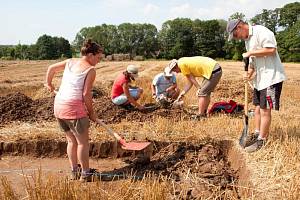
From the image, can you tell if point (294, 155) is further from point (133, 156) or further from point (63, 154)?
point (63, 154)

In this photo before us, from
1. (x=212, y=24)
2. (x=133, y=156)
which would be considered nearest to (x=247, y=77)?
(x=133, y=156)

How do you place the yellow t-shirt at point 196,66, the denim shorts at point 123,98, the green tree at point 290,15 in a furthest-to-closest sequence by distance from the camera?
the green tree at point 290,15 < the denim shorts at point 123,98 < the yellow t-shirt at point 196,66

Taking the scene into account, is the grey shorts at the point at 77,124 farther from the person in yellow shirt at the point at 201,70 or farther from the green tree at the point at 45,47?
the green tree at the point at 45,47

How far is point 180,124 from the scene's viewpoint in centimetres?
677

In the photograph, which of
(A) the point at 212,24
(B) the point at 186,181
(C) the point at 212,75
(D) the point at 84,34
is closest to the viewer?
(B) the point at 186,181

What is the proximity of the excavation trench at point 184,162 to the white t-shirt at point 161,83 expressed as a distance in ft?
8.39

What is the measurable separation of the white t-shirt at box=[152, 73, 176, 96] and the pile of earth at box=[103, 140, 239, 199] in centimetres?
265

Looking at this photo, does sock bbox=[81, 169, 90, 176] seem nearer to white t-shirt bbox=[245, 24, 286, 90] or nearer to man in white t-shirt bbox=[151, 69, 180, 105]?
white t-shirt bbox=[245, 24, 286, 90]

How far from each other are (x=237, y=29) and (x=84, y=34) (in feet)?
292

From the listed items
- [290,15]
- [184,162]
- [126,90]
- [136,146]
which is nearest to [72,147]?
[136,146]

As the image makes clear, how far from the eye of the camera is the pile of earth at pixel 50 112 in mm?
7703

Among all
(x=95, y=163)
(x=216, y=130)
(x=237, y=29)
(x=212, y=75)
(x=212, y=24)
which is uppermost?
(x=212, y=24)

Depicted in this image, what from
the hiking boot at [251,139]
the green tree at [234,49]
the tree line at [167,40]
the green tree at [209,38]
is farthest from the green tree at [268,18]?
the hiking boot at [251,139]

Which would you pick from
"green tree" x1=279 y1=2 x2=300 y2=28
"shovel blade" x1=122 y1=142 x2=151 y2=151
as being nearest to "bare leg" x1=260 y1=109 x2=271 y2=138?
"shovel blade" x1=122 y1=142 x2=151 y2=151
